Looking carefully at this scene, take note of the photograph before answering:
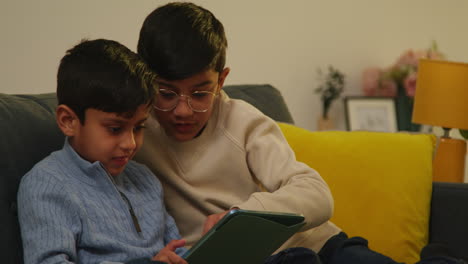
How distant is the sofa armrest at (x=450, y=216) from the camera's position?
1.95 meters

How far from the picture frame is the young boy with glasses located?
2.57 m

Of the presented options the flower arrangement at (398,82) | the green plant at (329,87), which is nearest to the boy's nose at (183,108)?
the green plant at (329,87)

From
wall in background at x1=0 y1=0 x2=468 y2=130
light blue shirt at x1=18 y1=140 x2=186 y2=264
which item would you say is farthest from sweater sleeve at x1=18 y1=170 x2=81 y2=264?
wall in background at x1=0 y1=0 x2=468 y2=130

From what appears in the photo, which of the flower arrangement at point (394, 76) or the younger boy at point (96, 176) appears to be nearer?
the younger boy at point (96, 176)

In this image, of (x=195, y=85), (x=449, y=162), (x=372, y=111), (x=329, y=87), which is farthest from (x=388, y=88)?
(x=195, y=85)

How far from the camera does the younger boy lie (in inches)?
48.7

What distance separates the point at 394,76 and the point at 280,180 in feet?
9.25

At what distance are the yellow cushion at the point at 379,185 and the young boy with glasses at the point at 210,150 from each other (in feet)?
0.88

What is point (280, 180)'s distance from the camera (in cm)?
163

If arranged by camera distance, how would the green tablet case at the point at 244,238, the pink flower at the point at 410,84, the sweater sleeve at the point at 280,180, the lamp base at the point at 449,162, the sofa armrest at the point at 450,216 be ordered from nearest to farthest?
the green tablet case at the point at 244,238 < the sweater sleeve at the point at 280,180 < the sofa armrest at the point at 450,216 < the lamp base at the point at 449,162 < the pink flower at the point at 410,84

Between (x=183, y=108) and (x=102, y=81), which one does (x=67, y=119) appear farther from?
(x=183, y=108)

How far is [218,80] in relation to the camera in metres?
1.70

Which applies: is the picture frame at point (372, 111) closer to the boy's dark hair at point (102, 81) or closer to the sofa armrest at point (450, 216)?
the sofa armrest at point (450, 216)

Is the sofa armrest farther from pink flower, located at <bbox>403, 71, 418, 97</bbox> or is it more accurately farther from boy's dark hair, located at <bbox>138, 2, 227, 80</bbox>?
pink flower, located at <bbox>403, 71, 418, 97</bbox>
